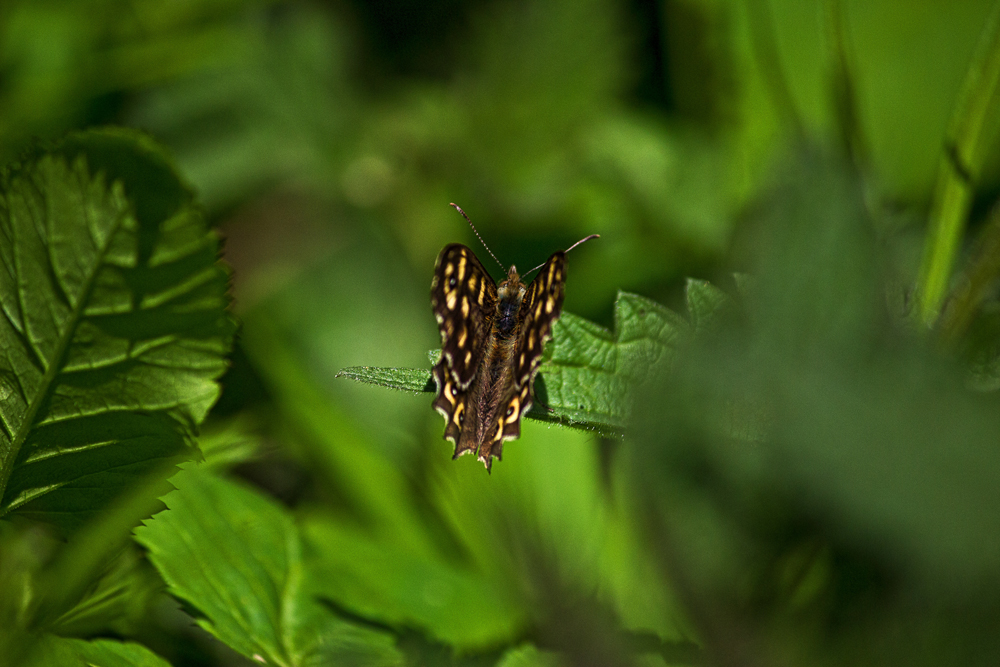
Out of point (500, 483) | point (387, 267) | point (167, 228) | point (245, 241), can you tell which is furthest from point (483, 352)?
point (245, 241)

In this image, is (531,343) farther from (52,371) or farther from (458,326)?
(52,371)

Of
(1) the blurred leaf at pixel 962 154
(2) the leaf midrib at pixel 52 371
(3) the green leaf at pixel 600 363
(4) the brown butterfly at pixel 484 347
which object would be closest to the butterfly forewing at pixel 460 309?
(4) the brown butterfly at pixel 484 347

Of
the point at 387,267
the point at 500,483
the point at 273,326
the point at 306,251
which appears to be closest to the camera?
the point at 500,483

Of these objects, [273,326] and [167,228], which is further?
[273,326]

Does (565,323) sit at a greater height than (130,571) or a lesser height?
greater

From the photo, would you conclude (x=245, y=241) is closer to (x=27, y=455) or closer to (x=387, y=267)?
(x=387, y=267)

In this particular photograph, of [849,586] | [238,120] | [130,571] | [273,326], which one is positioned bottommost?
[130,571]

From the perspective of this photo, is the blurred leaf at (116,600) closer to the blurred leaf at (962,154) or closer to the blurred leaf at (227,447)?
the blurred leaf at (227,447)

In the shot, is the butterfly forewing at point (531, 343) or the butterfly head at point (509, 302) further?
the butterfly head at point (509, 302)
